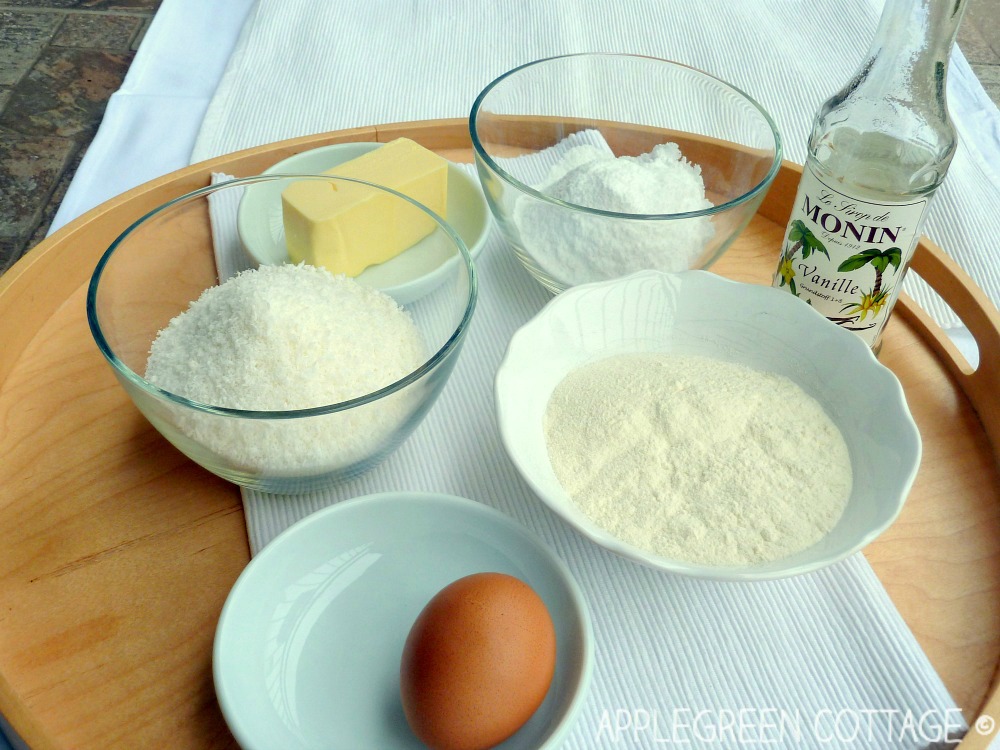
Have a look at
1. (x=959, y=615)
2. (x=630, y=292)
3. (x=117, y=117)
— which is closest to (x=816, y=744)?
(x=959, y=615)

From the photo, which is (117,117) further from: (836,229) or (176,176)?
(836,229)

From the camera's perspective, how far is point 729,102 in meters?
0.93

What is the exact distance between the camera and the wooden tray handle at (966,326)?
74 cm

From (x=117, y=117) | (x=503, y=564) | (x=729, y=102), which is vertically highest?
(x=729, y=102)

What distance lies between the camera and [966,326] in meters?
0.81

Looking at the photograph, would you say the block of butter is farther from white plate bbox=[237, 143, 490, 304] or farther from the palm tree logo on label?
the palm tree logo on label

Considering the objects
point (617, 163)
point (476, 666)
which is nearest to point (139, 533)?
point (476, 666)

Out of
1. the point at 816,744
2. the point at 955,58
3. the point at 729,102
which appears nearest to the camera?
the point at 816,744

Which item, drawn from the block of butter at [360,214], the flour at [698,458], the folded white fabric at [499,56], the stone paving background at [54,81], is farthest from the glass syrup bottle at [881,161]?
the stone paving background at [54,81]

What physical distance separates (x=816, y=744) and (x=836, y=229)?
1.28 feet

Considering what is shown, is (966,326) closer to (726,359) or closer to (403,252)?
(726,359)

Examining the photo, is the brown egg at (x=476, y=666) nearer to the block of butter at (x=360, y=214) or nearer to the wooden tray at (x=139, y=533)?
the wooden tray at (x=139, y=533)

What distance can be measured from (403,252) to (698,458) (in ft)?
1.31

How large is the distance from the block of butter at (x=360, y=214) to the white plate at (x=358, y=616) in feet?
1.02
